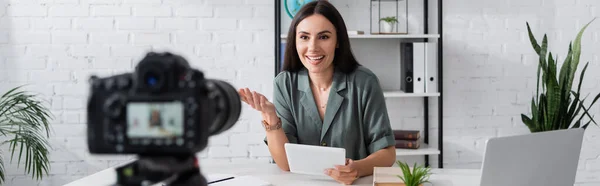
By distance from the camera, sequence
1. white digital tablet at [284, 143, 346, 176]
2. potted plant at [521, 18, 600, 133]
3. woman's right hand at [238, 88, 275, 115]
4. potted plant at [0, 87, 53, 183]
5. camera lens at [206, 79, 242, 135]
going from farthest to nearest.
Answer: potted plant at [521, 18, 600, 133] → potted plant at [0, 87, 53, 183] → woman's right hand at [238, 88, 275, 115] → white digital tablet at [284, 143, 346, 176] → camera lens at [206, 79, 242, 135]

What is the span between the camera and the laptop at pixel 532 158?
1.40m

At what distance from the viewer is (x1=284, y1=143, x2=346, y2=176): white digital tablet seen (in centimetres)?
187

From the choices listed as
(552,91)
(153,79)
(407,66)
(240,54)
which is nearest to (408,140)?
(407,66)

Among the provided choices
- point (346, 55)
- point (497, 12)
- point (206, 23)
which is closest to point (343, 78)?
point (346, 55)

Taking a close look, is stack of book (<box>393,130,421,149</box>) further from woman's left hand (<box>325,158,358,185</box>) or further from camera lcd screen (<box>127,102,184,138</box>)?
camera lcd screen (<box>127,102,184,138</box>)

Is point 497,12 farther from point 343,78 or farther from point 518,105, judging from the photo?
point 343,78

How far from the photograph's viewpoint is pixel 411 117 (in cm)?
359

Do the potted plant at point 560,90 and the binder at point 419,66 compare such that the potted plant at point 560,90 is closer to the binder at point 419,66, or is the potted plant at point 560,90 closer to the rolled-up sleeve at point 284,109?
the binder at point 419,66

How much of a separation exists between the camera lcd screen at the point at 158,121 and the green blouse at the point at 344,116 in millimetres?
1704

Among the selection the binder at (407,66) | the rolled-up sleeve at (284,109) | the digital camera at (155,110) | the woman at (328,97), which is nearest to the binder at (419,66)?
the binder at (407,66)

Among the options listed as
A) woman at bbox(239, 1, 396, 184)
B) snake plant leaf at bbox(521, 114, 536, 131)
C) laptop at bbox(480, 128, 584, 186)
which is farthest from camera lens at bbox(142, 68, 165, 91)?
snake plant leaf at bbox(521, 114, 536, 131)

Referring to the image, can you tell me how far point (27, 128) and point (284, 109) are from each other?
1555 mm

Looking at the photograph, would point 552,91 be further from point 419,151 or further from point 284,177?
point 284,177

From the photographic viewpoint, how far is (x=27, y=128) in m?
3.24
